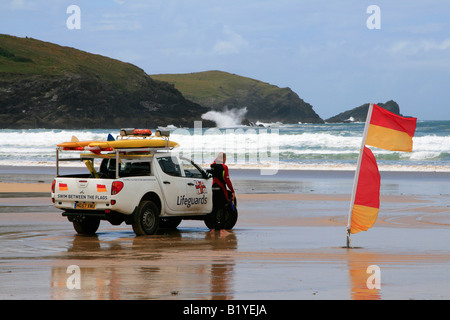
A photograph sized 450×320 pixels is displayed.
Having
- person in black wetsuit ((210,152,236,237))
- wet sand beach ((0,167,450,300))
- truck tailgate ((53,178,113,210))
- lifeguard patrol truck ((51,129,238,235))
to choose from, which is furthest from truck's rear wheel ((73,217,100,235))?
person in black wetsuit ((210,152,236,237))

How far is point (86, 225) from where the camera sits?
15383mm

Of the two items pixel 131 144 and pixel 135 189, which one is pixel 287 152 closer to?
pixel 131 144

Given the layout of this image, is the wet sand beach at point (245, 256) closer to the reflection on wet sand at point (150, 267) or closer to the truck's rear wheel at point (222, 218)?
the reflection on wet sand at point (150, 267)

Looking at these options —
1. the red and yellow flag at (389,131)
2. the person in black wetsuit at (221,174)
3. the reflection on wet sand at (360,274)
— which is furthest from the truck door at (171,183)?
the red and yellow flag at (389,131)

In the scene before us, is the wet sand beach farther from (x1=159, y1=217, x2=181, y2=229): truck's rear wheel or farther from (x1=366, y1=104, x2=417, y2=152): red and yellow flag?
(x1=366, y1=104, x2=417, y2=152): red and yellow flag

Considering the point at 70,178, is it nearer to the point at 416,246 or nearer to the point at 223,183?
the point at 223,183

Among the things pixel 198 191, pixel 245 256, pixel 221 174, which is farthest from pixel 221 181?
pixel 245 256

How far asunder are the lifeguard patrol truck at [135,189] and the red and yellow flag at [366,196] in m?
3.91

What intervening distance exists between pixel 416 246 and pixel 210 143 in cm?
5055

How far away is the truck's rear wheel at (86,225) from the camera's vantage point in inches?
603

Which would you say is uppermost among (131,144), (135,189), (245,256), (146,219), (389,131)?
(389,131)

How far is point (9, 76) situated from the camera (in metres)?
172

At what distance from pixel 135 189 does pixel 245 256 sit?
3.46m

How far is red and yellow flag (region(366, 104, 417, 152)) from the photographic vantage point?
12.5 m
